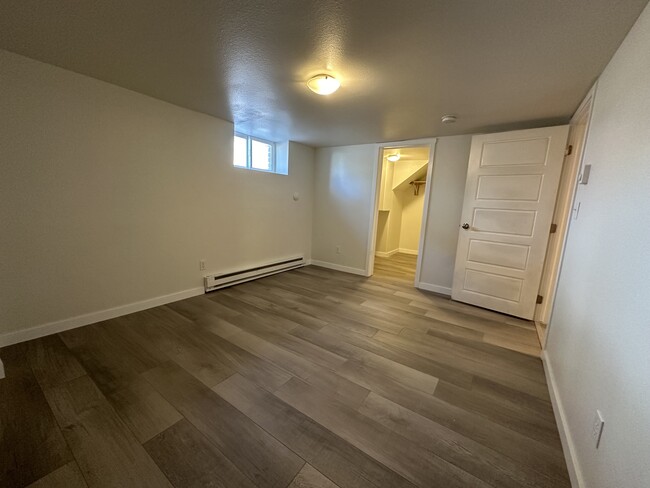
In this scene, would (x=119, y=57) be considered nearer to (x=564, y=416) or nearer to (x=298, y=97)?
(x=298, y=97)

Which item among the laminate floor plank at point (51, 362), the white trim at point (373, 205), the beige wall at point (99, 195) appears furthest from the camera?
the white trim at point (373, 205)

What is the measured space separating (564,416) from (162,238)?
136 inches

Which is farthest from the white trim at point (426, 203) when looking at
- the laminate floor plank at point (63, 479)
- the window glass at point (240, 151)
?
the laminate floor plank at point (63, 479)

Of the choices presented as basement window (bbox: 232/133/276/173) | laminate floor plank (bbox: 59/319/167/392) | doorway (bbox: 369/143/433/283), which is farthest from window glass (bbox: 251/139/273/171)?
laminate floor plank (bbox: 59/319/167/392)

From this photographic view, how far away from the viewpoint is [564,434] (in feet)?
4.18

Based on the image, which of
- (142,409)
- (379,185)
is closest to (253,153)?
(379,185)

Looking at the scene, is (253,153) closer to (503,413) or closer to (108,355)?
(108,355)

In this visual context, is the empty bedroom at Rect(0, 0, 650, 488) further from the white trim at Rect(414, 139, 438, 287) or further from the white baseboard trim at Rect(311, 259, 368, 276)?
the white baseboard trim at Rect(311, 259, 368, 276)

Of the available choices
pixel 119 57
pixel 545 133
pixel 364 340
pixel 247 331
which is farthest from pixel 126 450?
pixel 545 133

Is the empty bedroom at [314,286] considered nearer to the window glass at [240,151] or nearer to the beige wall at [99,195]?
the beige wall at [99,195]

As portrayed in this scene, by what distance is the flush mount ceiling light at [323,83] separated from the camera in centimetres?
183

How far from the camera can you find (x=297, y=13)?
1243 mm

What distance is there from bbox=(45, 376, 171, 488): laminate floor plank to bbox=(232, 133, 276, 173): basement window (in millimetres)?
2822

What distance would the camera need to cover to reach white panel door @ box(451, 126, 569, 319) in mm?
2521
